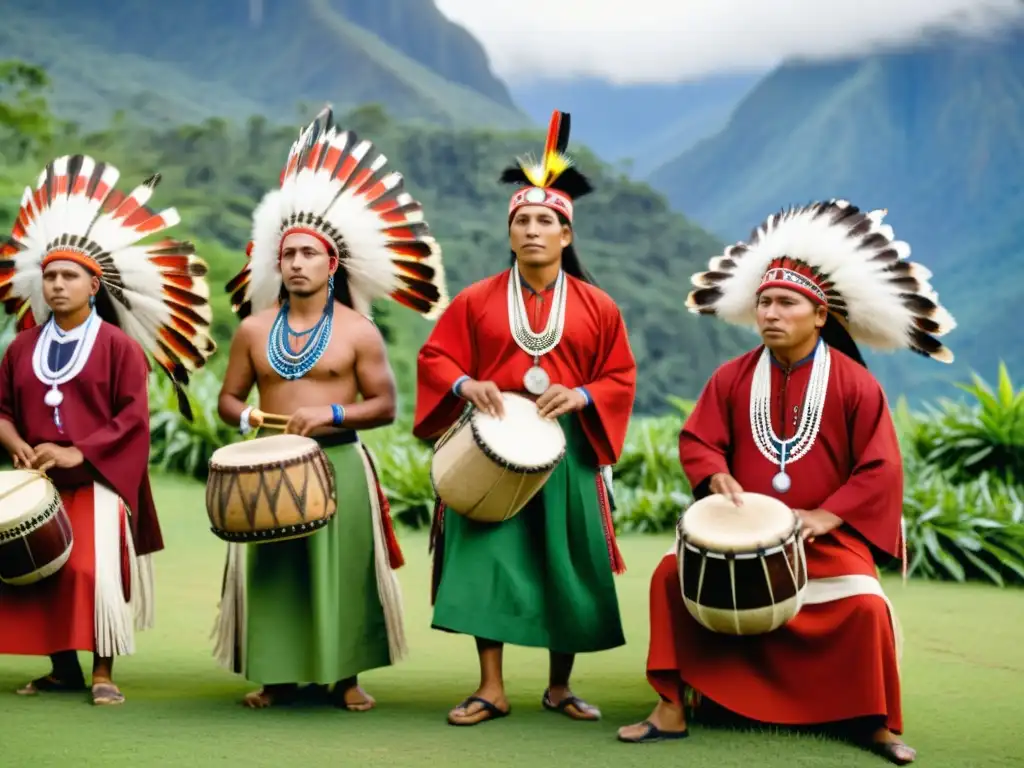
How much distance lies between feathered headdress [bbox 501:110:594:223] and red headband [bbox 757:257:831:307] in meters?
0.71

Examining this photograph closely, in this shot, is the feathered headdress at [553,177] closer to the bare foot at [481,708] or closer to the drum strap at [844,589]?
the drum strap at [844,589]

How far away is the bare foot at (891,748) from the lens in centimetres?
401

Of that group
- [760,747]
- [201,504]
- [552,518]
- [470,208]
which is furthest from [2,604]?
[470,208]

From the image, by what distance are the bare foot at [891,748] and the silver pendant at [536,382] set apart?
148 centimetres

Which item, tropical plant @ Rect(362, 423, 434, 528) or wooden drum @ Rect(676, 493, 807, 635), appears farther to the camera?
tropical plant @ Rect(362, 423, 434, 528)

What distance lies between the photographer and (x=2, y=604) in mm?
4746

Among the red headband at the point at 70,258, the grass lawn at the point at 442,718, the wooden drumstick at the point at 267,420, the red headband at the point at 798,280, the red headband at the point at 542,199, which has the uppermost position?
the red headband at the point at 542,199

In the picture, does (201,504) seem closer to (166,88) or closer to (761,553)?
(761,553)

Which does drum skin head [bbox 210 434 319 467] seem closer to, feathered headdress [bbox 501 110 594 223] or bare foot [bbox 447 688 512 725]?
bare foot [bbox 447 688 512 725]

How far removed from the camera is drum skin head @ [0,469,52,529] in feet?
14.5

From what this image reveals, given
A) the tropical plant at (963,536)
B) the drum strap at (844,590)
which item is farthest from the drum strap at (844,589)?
the tropical plant at (963,536)

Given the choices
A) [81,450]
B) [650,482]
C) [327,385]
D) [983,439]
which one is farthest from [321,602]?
[983,439]

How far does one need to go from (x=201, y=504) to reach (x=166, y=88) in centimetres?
1461

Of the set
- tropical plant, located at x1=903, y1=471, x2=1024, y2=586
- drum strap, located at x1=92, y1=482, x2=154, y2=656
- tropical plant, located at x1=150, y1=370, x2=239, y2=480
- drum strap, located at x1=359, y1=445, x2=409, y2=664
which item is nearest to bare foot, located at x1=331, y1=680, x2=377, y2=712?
drum strap, located at x1=359, y1=445, x2=409, y2=664
